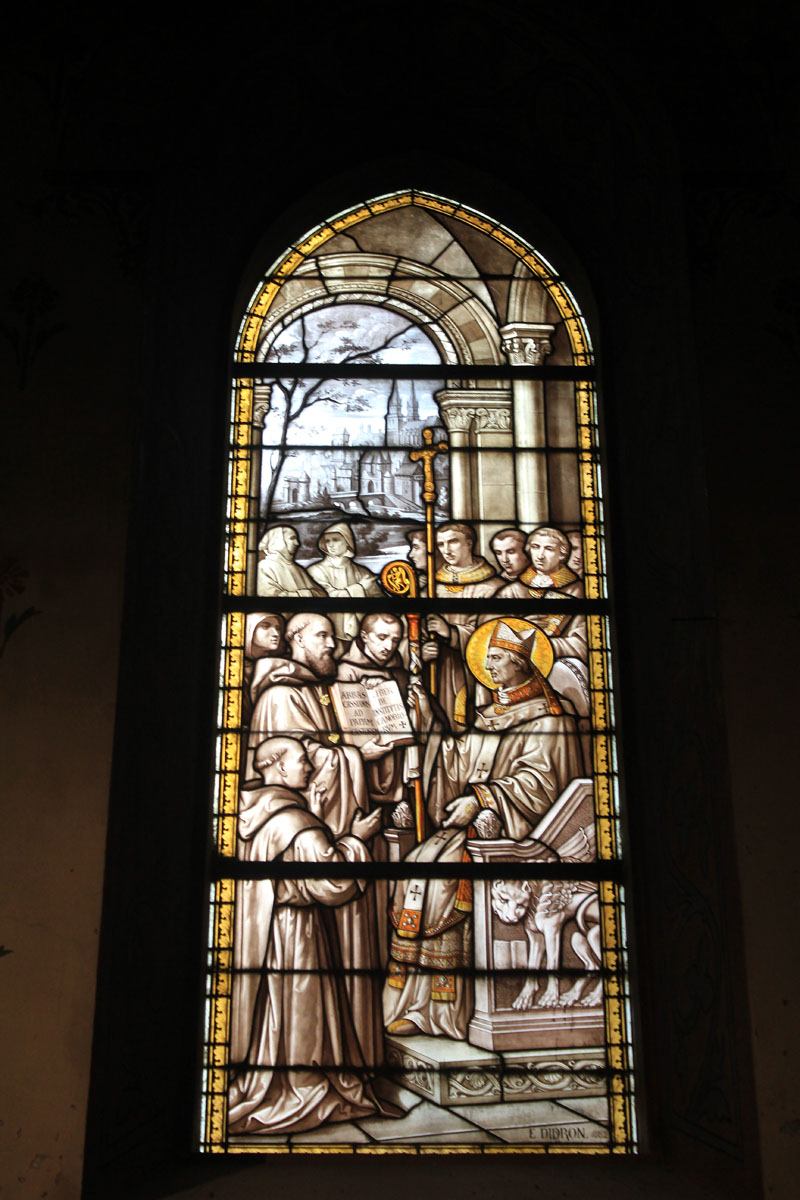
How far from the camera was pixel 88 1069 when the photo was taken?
8.95ft

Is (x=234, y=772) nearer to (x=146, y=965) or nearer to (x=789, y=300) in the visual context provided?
(x=146, y=965)

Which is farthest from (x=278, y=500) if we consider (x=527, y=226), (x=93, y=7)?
(x=93, y=7)

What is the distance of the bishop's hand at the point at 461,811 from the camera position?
344 centimetres

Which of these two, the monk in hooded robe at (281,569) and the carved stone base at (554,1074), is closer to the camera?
the carved stone base at (554,1074)

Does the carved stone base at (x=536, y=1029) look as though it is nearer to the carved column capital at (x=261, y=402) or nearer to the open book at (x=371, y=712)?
the open book at (x=371, y=712)

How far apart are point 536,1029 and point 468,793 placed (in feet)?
2.15

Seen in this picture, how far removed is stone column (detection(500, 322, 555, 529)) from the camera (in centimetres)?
382

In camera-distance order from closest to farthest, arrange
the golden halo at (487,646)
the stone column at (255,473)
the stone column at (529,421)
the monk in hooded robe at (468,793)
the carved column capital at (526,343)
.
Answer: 1. the monk in hooded robe at (468,793)
2. the golden halo at (487,646)
3. the stone column at (255,473)
4. the stone column at (529,421)
5. the carved column capital at (526,343)

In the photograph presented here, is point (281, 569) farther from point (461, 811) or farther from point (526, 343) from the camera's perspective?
point (526, 343)

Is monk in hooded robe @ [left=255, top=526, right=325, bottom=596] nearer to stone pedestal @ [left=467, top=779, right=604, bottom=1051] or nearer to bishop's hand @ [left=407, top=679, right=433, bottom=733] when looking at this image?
bishop's hand @ [left=407, top=679, right=433, bottom=733]

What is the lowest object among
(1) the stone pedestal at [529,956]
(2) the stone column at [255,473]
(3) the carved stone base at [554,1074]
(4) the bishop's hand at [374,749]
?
(3) the carved stone base at [554,1074]

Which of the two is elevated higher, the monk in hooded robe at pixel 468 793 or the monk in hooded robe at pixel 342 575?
the monk in hooded robe at pixel 342 575

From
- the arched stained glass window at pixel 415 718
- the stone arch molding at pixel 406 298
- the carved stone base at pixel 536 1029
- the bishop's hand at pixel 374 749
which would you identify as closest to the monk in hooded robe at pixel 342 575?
the arched stained glass window at pixel 415 718

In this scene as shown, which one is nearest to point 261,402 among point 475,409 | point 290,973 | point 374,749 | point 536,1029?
point 475,409
